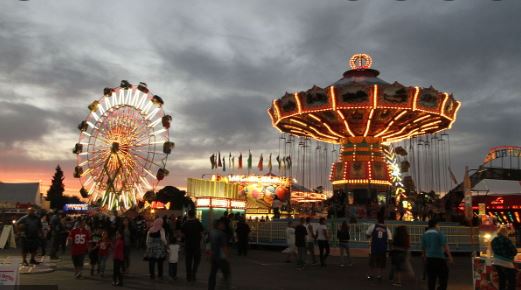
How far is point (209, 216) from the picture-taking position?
31.6 m

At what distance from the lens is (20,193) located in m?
55.3

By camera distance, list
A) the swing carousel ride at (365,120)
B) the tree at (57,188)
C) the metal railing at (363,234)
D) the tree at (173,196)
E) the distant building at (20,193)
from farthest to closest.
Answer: the tree at (57,188), the tree at (173,196), the distant building at (20,193), the swing carousel ride at (365,120), the metal railing at (363,234)

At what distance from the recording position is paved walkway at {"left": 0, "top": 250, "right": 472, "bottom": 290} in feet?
35.5

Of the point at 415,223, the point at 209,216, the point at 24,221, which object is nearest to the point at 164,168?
the point at 209,216

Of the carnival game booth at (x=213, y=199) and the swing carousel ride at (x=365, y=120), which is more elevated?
the swing carousel ride at (x=365, y=120)

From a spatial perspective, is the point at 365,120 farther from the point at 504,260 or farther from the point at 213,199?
the point at 504,260

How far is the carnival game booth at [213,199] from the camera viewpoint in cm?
3200

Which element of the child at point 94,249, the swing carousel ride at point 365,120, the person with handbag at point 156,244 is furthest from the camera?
the swing carousel ride at point 365,120

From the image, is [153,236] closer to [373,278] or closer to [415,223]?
[373,278]

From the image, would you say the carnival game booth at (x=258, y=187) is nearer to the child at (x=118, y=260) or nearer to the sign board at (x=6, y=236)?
the sign board at (x=6, y=236)

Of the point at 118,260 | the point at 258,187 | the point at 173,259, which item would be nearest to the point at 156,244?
the point at 173,259

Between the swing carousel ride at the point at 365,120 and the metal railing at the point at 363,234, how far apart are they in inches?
344

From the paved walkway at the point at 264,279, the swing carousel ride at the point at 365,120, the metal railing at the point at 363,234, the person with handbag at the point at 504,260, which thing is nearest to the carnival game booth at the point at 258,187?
the swing carousel ride at the point at 365,120

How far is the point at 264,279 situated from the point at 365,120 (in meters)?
21.1
